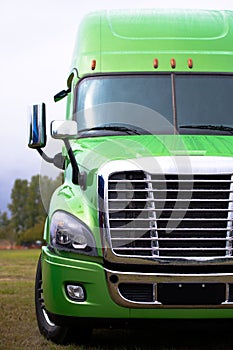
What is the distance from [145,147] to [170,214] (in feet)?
2.60

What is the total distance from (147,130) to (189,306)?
197cm

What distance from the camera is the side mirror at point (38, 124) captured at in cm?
673

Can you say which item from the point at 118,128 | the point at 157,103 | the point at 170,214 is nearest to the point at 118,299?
the point at 170,214

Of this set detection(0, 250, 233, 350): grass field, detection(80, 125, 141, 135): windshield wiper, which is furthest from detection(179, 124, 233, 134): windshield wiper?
detection(0, 250, 233, 350): grass field

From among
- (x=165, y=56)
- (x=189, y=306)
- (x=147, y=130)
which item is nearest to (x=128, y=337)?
(x=189, y=306)

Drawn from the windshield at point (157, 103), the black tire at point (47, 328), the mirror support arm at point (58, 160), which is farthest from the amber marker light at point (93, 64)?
the black tire at point (47, 328)

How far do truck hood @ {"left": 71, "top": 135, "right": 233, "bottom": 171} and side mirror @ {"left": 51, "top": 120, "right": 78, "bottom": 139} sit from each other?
7.4 inches

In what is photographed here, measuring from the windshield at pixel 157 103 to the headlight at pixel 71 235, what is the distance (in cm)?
127

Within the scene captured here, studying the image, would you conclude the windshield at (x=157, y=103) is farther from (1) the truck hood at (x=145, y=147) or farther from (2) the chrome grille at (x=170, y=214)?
(2) the chrome grille at (x=170, y=214)

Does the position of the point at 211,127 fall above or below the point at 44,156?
above

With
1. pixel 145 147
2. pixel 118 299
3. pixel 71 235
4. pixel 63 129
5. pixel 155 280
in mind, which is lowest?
pixel 118 299

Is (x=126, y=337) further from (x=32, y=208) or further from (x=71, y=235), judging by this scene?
(x=32, y=208)

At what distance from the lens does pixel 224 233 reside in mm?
6176

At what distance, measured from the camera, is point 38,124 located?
6730 mm
